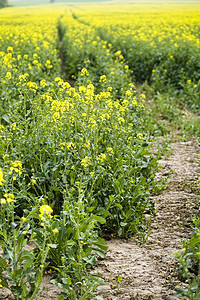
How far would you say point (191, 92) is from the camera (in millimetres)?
8609

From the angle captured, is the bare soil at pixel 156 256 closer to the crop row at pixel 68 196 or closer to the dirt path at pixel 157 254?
the dirt path at pixel 157 254

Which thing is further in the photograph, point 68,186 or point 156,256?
point 68,186

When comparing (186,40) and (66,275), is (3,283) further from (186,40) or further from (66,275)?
(186,40)

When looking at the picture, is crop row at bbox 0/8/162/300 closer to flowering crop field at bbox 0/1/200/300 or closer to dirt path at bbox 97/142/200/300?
flowering crop field at bbox 0/1/200/300

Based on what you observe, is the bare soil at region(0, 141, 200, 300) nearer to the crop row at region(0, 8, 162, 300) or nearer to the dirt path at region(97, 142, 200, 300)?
the dirt path at region(97, 142, 200, 300)

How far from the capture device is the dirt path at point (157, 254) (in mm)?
2938

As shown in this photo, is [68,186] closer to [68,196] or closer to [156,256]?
[68,196]

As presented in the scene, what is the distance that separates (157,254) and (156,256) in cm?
3

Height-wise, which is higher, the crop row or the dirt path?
the crop row

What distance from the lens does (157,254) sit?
3396mm

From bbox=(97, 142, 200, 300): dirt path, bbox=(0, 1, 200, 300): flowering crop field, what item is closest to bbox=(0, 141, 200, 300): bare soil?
bbox=(97, 142, 200, 300): dirt path

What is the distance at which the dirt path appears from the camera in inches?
116

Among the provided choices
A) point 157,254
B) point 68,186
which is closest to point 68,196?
point 68,186

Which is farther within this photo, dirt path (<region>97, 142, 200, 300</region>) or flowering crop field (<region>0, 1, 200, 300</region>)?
dirt path (<region>97, 142, 200, 300</region>)
